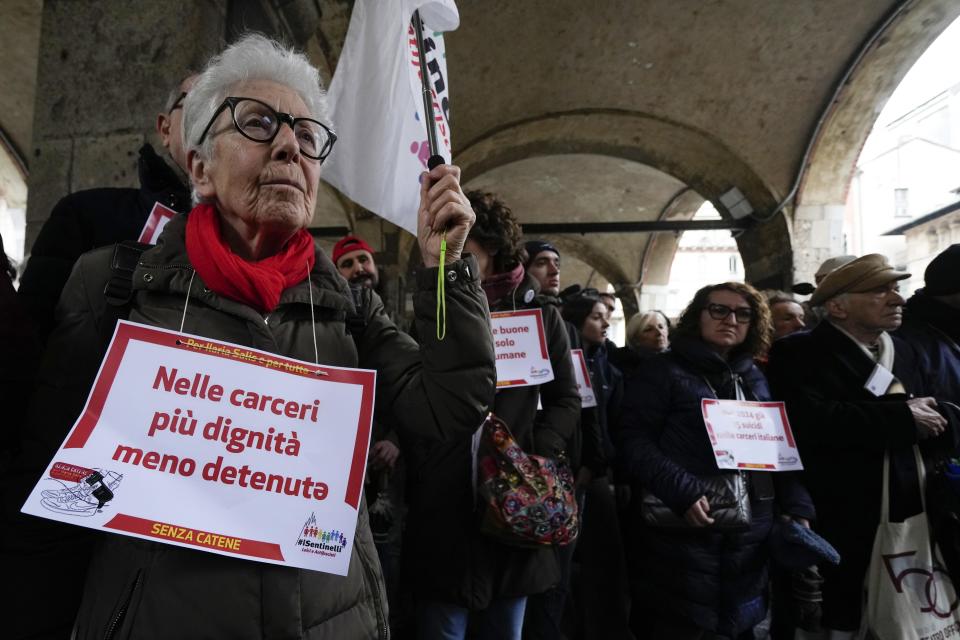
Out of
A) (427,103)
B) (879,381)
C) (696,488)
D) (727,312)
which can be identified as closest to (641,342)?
(727,312)

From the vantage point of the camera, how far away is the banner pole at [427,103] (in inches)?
46.7

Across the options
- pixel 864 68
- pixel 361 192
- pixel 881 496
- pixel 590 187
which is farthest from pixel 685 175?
pixel 361 192

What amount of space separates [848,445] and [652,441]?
0.77 m

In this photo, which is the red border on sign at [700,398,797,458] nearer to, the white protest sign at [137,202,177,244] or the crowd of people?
the crowd of people

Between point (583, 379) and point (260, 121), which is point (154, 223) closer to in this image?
point (260, 121)

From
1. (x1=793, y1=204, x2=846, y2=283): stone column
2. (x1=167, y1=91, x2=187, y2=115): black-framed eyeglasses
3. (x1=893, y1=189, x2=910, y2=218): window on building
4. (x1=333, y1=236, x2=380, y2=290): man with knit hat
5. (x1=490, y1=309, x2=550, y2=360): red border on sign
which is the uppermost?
(x1=893, y1=189, x2=910, y2=218): window on building

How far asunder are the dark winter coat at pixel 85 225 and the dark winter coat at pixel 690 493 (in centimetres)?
187

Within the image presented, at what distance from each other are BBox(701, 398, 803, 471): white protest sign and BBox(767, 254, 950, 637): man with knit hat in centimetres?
16

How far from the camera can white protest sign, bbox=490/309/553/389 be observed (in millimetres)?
2139

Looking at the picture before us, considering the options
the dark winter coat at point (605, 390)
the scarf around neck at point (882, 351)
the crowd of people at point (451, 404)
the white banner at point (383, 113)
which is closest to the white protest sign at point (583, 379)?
the crowd of people at point (451, 404)

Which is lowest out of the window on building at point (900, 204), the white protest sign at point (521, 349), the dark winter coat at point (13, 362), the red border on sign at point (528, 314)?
the dark winter coat at point (13, 362)

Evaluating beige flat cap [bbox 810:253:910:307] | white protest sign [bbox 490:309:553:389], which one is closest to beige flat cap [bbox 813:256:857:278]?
beige flat cap [bbox 810:253:910:307]

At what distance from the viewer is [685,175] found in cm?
841

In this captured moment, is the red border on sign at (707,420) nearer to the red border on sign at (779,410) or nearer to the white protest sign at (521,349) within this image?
the red border on sign at (779,410)
